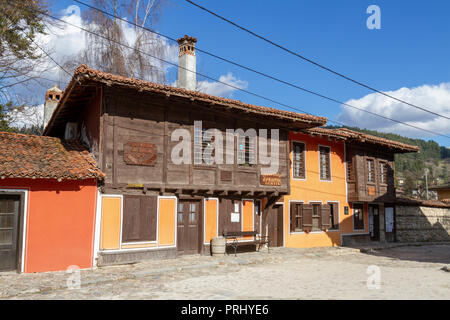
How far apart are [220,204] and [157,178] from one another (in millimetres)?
2988

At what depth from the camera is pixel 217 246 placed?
13.4 m

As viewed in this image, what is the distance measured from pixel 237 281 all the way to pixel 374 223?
1469cm

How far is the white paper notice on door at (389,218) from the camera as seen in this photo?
72.3 ft

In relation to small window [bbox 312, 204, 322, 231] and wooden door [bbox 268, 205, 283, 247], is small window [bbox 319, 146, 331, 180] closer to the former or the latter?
small window [bbox 312, 204, 322, 231]

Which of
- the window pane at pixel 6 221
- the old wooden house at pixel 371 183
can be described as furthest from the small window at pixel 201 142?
the old wooden house at pixel 371 183

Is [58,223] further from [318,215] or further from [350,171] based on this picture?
[350,171]

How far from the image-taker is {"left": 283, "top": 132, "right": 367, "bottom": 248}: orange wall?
17406mm

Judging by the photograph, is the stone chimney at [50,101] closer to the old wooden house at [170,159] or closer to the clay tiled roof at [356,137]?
the old wooden house at [170,159]

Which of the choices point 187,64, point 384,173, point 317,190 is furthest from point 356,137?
point 187,64

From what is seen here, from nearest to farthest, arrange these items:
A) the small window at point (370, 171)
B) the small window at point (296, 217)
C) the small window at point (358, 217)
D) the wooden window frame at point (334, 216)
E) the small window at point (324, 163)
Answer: the small window at point (296, 217)
the small window at point (324, 163)
the wooden window frame at point (334, 216)
the small window at point (358, 217)
the small window at point (370, 171)

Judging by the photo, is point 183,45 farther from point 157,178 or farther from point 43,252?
point 43,252

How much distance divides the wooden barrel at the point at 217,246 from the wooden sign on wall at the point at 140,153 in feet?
12.0

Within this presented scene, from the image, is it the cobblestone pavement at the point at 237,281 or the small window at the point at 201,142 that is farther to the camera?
the small window at the point at 201,142
